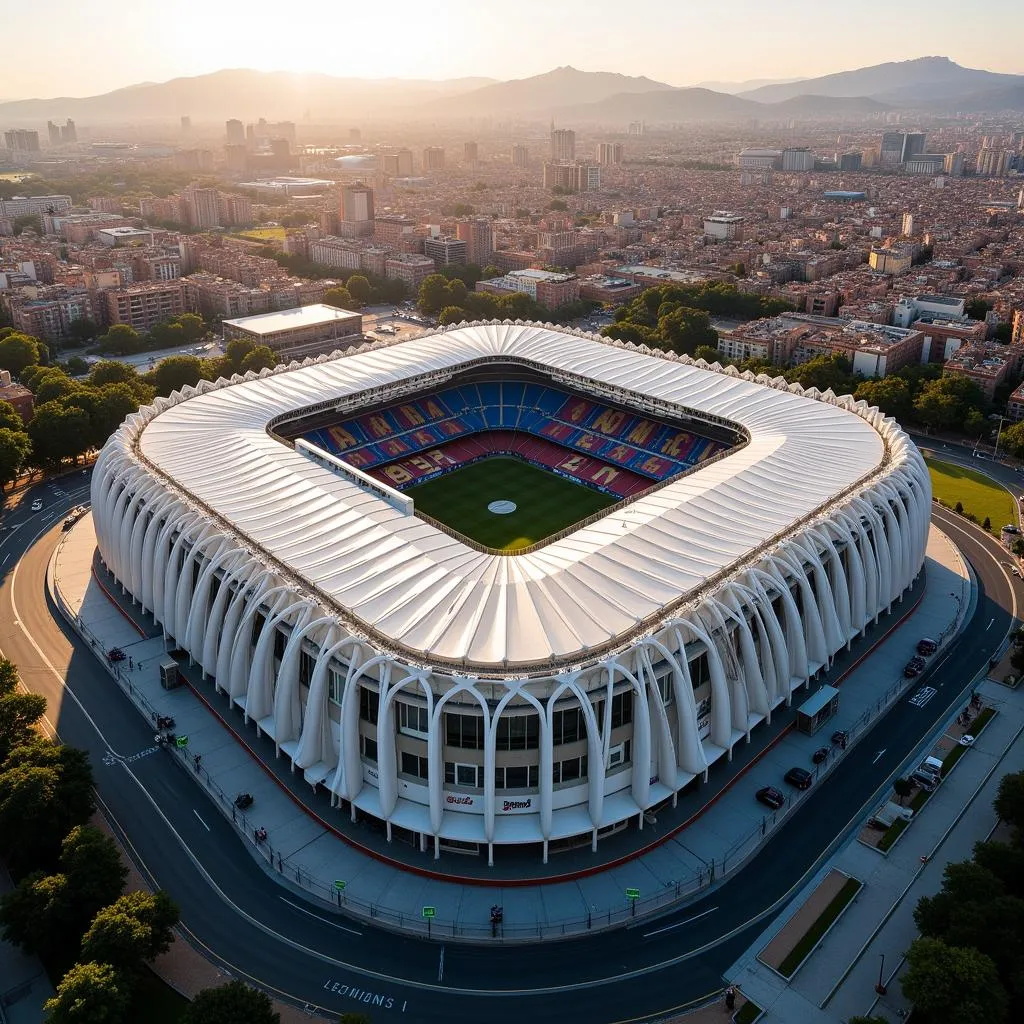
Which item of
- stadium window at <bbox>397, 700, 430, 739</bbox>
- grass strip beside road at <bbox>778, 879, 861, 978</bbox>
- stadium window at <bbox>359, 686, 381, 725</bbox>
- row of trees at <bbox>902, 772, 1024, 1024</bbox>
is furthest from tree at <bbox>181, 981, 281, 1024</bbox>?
row of trees at <bbox>902, 772, 1024, 1024</bbox>

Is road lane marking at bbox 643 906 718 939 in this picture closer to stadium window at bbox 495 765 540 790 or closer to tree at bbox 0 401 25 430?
stadium window at bbox 495 765 540 790

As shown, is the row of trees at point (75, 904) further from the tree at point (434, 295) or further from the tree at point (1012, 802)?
the tree at point (434, 295)

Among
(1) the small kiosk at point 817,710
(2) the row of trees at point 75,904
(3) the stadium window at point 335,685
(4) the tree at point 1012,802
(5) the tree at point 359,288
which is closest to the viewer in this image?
(2) the row of trees at point 75,904

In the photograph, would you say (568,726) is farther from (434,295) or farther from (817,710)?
(434,295)

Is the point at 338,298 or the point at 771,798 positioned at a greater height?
the point at 771,798

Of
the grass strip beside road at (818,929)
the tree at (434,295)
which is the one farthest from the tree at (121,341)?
the grass strip beside road at (818,929)

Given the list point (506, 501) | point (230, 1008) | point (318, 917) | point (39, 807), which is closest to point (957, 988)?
point (318, 917)
